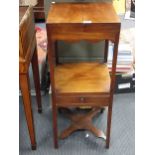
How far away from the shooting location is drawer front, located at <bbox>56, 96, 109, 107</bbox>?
55.7 inches

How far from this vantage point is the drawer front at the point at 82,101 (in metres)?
1.41

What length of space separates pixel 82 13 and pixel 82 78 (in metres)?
0.40

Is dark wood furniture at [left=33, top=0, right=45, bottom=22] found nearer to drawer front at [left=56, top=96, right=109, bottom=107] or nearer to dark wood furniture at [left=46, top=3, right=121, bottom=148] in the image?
dark wood furniture at [left=46, top=3, right=121, bottom=148]

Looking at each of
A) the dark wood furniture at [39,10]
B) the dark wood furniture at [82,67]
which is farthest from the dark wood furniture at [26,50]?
the dark wood furniture at [39,10]

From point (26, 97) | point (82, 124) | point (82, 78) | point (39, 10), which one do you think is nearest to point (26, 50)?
point (26, 97)

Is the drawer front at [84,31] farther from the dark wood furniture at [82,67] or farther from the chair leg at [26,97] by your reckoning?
the chair leg at [26,97]

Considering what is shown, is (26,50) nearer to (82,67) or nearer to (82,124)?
(82,67)

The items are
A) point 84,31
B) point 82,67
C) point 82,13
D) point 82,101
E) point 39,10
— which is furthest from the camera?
point 39,10

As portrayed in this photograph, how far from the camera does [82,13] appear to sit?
4.24 ft

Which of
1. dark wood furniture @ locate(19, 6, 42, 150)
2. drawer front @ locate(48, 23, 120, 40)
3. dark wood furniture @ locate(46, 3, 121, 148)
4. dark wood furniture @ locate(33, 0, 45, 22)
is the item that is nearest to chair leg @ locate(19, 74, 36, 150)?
dark wood furniture @ locate(19, 6, 42, 150)

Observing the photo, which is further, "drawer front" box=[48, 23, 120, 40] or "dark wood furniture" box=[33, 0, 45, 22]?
"dark wood furniture" box=[33, 0, 45, 22]

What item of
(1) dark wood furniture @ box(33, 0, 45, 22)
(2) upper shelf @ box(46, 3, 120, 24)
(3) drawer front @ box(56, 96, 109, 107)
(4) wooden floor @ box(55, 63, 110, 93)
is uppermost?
(2) upper shelf @ box(46, 3, 120, 24)

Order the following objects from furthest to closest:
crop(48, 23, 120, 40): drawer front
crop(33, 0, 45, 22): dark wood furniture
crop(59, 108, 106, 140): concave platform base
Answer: crop(33, 0, 45, 22): dark wood furniture → crop(59, 108, 106, 140): concave platform base → crop(48, 23, 120, 40): drawer front

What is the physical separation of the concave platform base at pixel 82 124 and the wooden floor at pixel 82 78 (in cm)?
35
